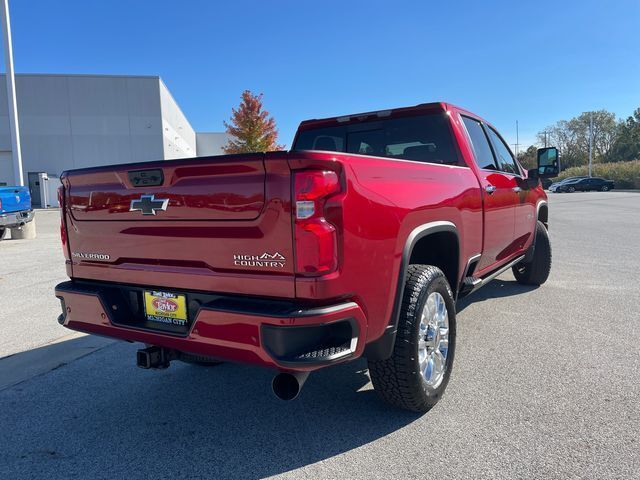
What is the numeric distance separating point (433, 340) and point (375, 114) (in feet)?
6.96

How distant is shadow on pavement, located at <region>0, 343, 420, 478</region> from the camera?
2484 millimetres

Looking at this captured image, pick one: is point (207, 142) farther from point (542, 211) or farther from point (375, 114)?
point (375, 114)

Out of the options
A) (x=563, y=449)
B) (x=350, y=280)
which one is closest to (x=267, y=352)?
(x=350, y=280)

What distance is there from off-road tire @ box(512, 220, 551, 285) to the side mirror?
0.72 meters

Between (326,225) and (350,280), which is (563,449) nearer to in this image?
(350,280)

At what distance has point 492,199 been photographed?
407cm

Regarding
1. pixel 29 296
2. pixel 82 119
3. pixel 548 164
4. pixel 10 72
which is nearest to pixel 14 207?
pixel 29 296

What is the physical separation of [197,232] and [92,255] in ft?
3.11

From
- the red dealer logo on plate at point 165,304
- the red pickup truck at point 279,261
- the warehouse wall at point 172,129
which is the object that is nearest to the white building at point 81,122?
the warehouse wall at point 172,129

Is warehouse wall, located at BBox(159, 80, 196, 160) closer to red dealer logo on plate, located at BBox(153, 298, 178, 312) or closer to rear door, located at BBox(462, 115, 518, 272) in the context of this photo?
rear door, located at BBox(462, 115, 518, 272)

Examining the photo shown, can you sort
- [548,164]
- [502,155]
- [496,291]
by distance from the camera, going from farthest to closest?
[496,291] → [548,164] → [502,155]

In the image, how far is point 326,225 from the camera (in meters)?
2.13

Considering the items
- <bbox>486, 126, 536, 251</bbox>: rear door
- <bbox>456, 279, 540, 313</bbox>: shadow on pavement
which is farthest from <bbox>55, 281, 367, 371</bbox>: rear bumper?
<bbox>456, 279, 540, 313</bbox>: shadow on pavement

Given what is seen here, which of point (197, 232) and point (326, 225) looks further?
point (197, 232)
